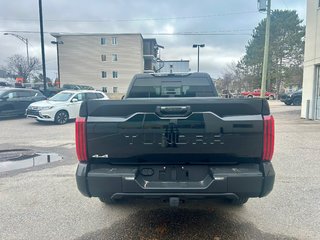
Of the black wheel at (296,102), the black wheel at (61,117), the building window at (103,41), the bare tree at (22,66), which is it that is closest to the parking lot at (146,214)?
the black wheel at (61,117)

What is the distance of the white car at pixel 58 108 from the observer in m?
12.9

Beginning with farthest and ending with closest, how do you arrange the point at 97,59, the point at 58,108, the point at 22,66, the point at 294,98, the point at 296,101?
the point at 22,66 < the point at 97,59 < the point at 296,101 < the point at 294,98 < the point at 58,108

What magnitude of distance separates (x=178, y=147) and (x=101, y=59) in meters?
49.5

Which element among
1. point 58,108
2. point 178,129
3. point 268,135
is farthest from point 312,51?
point 178,129

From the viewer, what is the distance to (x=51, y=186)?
4.86m

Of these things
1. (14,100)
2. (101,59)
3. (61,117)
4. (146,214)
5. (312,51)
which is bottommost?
(146,214)

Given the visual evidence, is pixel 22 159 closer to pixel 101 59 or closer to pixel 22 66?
pixel 101 59

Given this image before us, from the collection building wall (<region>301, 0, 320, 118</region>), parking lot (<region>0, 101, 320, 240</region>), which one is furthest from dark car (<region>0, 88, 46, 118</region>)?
building wall (<region>301, 0, 320, 118</region>)

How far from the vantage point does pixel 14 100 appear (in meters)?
14.9

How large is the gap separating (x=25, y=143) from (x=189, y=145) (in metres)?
7.86

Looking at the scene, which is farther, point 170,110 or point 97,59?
point 97,59

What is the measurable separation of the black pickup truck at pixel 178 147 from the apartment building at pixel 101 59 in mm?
47549

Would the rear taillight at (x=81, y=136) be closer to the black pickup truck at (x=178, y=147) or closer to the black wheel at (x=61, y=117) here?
the black pickup truck at (x=178, y=147)

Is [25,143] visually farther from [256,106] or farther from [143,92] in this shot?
[256,106]
